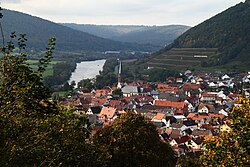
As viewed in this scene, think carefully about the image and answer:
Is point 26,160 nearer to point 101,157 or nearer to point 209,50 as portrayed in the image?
point 101,157

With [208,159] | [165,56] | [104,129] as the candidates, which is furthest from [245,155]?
[165,56]

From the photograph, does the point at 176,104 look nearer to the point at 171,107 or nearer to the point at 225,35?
the point at 171,107

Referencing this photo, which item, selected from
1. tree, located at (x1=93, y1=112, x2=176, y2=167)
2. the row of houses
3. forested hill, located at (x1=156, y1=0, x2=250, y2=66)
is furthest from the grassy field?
forested hill, located at (x1=156, y1=0, x2=250, y2=66)

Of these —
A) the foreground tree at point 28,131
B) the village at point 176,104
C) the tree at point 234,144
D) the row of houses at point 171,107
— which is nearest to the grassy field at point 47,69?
the foreground tree at point 28,131

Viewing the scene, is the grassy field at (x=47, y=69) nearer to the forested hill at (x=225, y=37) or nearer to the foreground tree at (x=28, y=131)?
the foreground tree at (x=28, y=131)

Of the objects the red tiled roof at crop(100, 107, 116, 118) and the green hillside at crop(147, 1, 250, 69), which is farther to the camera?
the green hillside at crop(147, 1, 250, 69)

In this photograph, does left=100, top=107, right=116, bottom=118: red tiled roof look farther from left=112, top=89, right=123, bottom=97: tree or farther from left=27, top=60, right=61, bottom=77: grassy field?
left=112, top=89, right=123, bottom=97: tree
